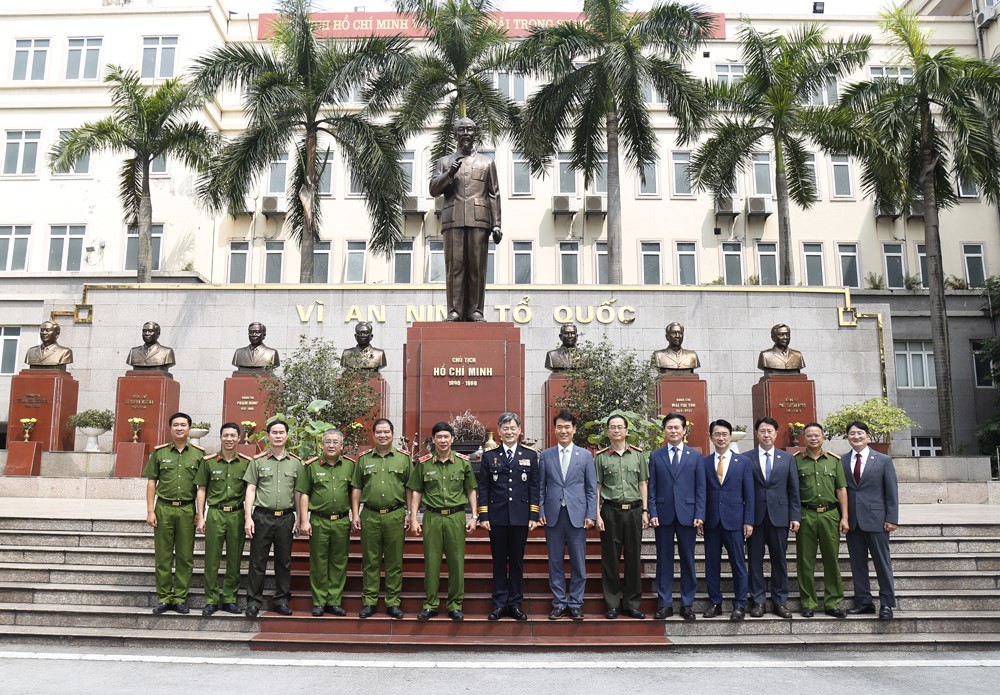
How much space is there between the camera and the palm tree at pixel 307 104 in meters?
18.2

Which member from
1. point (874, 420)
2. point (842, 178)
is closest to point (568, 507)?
point (874, 420)

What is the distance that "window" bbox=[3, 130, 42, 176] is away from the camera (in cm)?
2672

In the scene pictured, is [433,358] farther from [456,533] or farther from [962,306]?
[962,306]

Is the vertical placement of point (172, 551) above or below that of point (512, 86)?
below

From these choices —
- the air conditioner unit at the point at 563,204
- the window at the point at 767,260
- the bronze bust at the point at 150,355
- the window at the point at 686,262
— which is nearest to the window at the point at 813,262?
the window at the point at 767,260

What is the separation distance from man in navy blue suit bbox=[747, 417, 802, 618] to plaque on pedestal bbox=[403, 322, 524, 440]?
3.24m

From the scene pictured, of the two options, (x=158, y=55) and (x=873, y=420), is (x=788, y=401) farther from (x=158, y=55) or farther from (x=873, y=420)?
(x=158, y=55)

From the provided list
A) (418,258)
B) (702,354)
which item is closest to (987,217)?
(702,354)

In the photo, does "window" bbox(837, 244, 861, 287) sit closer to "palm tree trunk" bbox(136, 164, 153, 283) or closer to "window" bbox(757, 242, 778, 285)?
"window" bbox(757, 242, 778, 285)

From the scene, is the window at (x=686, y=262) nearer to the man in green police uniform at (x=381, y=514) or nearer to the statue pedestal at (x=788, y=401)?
the statue pedestal at (x=788, y=401)

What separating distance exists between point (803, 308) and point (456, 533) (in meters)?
12.7

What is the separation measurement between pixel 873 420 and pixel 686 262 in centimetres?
1398

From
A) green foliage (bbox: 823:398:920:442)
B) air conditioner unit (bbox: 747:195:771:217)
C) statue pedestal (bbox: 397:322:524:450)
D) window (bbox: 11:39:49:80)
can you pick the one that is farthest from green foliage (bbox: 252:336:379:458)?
window (bbox: 11:39:49:80)

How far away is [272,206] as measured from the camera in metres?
26.7
